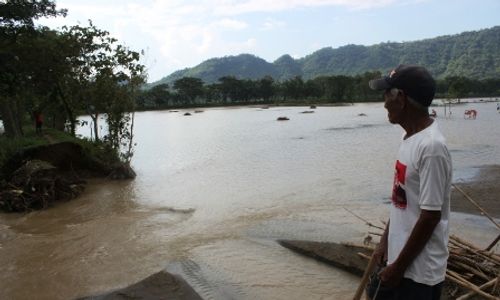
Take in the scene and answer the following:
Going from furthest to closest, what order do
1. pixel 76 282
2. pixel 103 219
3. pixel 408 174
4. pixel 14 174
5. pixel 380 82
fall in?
1. pixel 14 174
2. pixel 103 219
3. pixel 76 282
4. pixel 380 82
5. pixel 408 174

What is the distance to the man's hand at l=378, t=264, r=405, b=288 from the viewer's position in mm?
2650

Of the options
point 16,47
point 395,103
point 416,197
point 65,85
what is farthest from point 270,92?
point 416,197

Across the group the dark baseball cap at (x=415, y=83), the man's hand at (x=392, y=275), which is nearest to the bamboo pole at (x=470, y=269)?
the man's hand at (x=392, y=275)

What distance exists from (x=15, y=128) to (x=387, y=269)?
843 inches

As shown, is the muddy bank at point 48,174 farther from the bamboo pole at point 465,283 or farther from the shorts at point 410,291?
the shorts at point 410,291

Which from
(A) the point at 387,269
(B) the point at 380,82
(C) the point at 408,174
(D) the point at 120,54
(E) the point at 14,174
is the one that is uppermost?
(D) the point at 120,54

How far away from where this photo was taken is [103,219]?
1161cm

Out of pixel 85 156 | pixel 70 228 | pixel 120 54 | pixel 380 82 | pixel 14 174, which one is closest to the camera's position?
pixel 380 82

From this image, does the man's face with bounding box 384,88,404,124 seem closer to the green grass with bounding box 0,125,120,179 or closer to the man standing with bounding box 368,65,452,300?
the man standing with bounding box 368,65,452,300

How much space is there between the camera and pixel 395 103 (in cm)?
281

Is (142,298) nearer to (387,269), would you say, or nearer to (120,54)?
(387,269)

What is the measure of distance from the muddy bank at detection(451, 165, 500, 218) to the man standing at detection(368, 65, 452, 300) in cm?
911

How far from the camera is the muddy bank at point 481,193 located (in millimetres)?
10970

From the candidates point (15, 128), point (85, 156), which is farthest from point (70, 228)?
point (15, 128)
